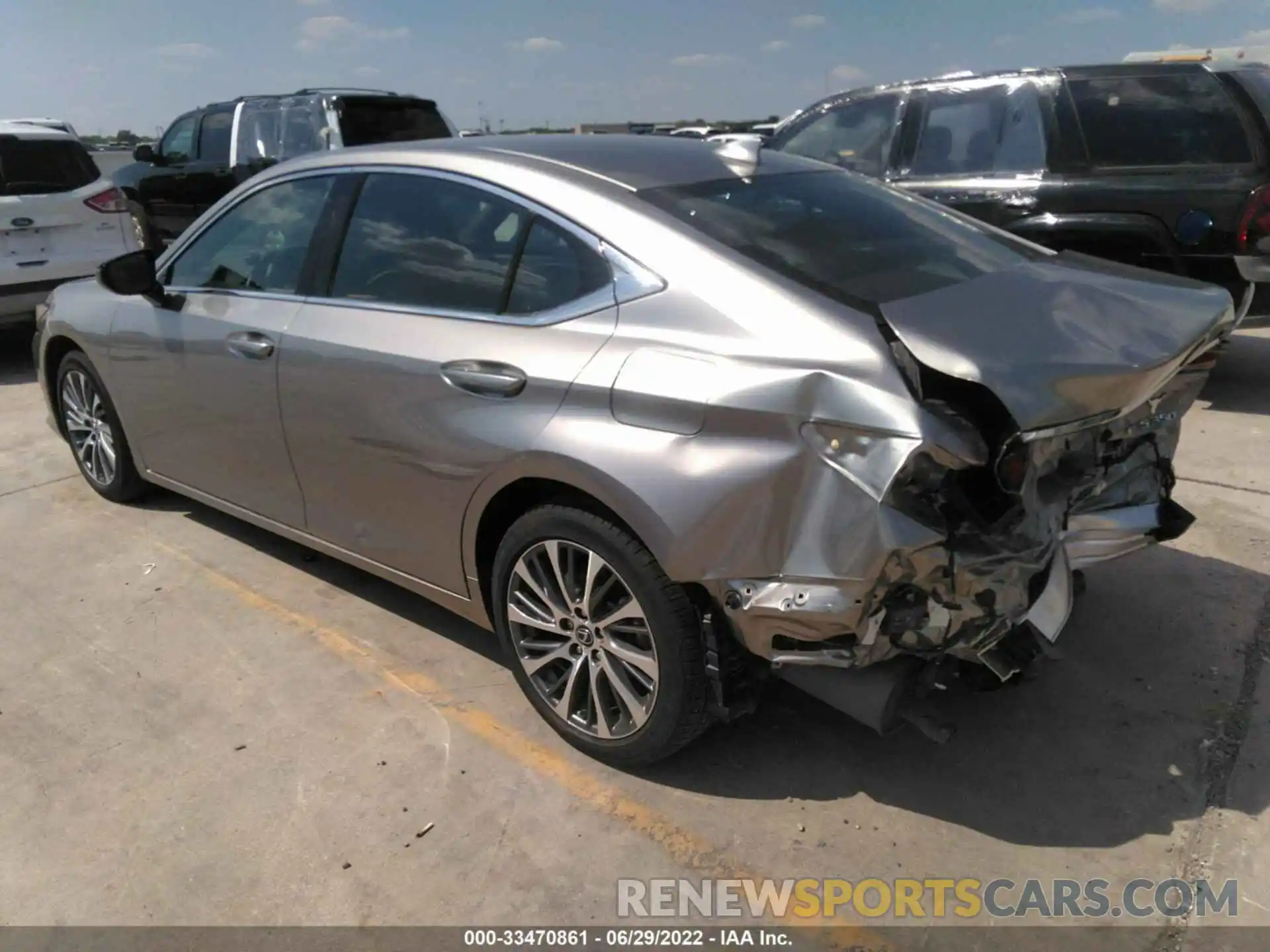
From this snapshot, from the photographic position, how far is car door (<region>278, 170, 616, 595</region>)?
2.80 metres

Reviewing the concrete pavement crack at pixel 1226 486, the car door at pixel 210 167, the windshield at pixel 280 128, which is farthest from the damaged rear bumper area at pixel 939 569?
the car door at pixel 210 167

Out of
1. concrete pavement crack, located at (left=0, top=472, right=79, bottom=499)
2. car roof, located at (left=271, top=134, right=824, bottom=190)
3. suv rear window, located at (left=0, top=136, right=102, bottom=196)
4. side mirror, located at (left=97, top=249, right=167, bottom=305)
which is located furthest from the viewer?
suv rear window, located at (left=0, top=136, right=102, bottom=196)

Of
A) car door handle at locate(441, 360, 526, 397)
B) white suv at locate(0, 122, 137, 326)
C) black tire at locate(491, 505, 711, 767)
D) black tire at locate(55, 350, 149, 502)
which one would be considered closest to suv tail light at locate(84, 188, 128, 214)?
white suv at locate(0, 122, 137, 326)

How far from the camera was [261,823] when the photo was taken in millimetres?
2779

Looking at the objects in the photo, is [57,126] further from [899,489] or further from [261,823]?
[899,489]

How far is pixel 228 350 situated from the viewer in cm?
375

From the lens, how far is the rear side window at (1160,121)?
5746 mm

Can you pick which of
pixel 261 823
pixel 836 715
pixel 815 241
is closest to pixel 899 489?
pixel 815 241

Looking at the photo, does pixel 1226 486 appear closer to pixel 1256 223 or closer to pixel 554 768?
pixel 1256 223

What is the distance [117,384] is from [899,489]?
3.74 meters

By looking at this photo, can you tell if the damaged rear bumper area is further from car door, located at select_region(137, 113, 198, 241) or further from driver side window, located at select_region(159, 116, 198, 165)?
driver side window, located at select_region(159, 116, 198, 165)

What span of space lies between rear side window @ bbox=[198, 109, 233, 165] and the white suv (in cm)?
243

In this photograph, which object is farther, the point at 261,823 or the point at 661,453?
the point at 261,823

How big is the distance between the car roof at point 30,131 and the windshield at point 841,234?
7468 mm
